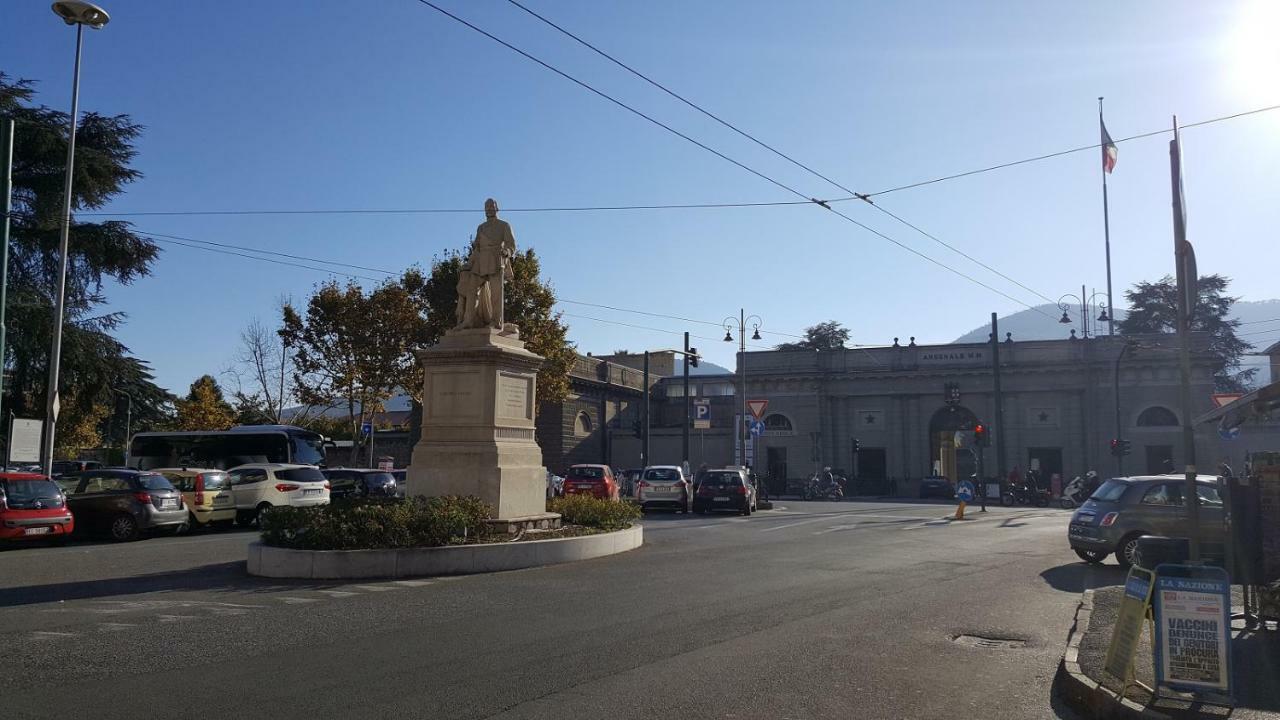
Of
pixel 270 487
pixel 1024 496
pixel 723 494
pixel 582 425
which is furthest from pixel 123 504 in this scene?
pixel 582 425

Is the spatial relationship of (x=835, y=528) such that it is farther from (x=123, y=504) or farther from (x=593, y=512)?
(x=123, y=504)

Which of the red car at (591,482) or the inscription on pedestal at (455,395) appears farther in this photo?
the red car at (591,482)

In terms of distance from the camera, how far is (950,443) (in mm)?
55281

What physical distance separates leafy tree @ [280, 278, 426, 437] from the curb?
108 ft

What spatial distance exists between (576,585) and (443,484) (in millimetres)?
3964

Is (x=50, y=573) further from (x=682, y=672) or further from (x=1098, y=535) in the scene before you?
(x=1098, y=535)

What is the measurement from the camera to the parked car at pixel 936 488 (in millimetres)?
47369

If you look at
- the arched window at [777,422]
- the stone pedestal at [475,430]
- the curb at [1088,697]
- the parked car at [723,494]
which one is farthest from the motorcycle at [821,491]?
the curb at [1088,697]

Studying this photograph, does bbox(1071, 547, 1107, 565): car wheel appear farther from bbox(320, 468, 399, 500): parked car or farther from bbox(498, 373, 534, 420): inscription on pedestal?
bbox(320, 468, 399, 500): parked car

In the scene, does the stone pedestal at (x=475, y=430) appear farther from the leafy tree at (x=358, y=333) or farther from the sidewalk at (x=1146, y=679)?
the leafy tree at (x=358, y=333)

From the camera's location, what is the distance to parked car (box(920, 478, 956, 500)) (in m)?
47.4

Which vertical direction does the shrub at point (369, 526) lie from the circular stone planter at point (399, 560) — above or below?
above

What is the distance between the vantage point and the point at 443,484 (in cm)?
1462

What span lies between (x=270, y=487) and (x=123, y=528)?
439 centimetres
